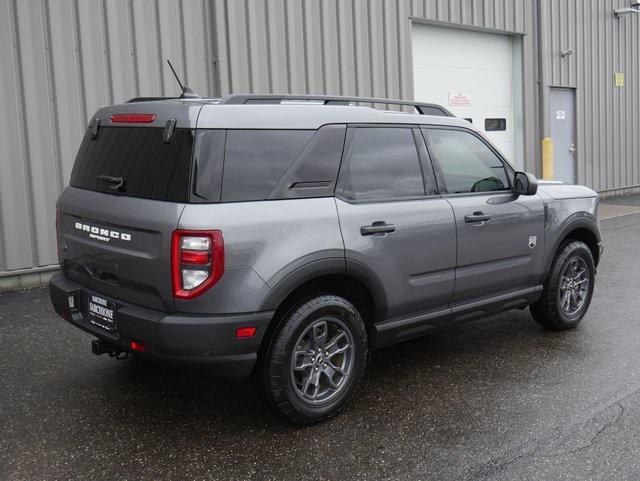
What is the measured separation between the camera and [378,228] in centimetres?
402

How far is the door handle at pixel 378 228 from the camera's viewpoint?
3973 mm

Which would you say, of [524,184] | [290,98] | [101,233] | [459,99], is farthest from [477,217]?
[459,99]

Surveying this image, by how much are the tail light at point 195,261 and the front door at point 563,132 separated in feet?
42.7

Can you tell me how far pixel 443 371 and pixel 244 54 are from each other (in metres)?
6.09

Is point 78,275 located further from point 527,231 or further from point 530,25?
point 530,25

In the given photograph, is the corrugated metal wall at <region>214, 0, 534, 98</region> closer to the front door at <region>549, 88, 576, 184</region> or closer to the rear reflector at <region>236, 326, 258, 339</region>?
the front door at <region>549, 88, 576, 184</region>

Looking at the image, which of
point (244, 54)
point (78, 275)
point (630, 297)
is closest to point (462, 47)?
point (244, 54)

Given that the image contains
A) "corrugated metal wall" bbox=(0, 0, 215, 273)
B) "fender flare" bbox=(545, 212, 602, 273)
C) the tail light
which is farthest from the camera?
"corrugated metal wall" bbox=(0, 0, 215, 273)

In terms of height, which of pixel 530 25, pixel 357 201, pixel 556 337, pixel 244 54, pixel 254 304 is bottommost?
pixel 556 337

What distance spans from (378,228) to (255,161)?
861 millimetres

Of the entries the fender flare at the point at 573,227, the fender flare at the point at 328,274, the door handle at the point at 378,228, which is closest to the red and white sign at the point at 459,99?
the fender flare at the point at 573,227

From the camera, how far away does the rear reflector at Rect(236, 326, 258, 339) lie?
3.45m

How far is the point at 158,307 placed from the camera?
11.5ft

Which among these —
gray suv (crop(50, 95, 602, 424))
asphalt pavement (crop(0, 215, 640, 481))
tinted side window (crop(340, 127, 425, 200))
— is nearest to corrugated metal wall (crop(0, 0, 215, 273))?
asphalt pavement (crop(0, 215, 640, 481))
